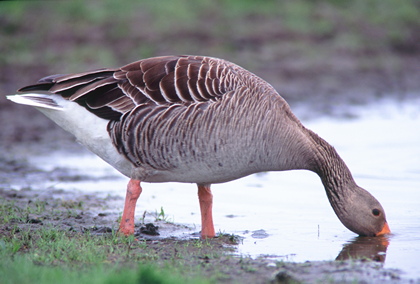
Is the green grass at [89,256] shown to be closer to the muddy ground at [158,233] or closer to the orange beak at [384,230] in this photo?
the muddy ground at [158,233]

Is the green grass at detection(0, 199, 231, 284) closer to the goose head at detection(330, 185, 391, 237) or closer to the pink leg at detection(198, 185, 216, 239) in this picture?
the pink leg at detection(198, 185, 216, 239)

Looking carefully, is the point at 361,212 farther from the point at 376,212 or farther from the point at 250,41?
the point at 250,41

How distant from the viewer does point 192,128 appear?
616cm

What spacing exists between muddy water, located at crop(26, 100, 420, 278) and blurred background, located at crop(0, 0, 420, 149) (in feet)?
7.18

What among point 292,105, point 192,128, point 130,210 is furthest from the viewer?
point 292,105

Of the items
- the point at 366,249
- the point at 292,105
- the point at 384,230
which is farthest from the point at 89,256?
the point at 292,105

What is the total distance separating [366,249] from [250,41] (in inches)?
394

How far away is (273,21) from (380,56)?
290 cm

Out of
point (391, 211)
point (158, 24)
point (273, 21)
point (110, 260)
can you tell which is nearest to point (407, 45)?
point (273, 21)

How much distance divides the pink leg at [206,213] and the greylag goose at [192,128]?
11 millimetres

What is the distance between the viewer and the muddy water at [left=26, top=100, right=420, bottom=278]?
6348 millimetres

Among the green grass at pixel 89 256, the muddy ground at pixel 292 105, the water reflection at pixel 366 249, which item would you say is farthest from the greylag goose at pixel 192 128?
the muddy ground at pixel 292 105

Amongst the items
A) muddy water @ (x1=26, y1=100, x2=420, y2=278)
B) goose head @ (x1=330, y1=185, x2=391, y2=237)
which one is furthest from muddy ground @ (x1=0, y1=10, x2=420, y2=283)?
goose head @ (x1=330, y1=185, x2=391, y2=237)

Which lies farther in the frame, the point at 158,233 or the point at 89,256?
the point at 158,233
